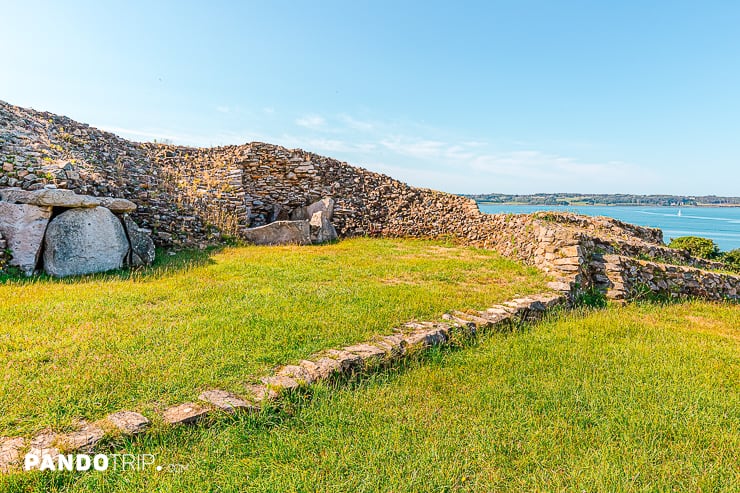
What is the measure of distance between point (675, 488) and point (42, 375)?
5.25 meters

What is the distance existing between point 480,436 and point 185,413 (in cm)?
240

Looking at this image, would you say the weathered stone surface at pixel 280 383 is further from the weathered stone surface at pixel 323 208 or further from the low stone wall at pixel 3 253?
the weathered stone surface at pixel 323 208

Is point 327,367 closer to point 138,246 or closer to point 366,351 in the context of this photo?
point 366,351

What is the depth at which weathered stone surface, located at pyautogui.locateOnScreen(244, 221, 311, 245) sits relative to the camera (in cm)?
1298

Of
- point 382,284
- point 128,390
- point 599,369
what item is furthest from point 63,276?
point 599,369

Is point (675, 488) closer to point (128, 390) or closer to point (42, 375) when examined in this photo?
point (128, 390)

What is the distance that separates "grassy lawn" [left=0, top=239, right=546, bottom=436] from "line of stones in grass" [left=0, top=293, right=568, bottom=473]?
0.17 meters

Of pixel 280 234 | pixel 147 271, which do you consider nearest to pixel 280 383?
pixel 147 271

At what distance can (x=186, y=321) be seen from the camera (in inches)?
197

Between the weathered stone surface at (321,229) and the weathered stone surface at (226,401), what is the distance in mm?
10533

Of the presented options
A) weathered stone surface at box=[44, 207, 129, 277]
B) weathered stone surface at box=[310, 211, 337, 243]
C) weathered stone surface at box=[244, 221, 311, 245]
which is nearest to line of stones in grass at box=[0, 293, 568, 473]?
weathered stone surface at box=[44, 207, 129, 277]

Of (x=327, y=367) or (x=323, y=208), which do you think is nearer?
(x=327, y=367)

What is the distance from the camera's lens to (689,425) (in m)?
3.29

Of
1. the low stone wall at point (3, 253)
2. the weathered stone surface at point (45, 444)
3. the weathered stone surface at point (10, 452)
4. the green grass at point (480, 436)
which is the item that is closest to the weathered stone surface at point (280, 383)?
the green grass at point (480, 436)
